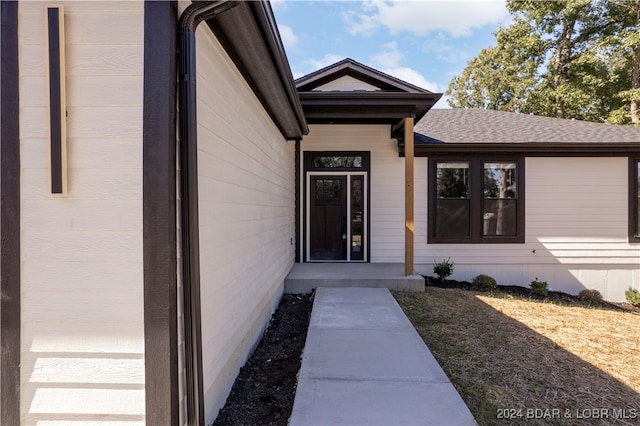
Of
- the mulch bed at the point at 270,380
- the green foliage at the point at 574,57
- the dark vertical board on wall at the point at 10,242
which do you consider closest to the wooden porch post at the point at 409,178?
the mulch bed at the point at 270,380

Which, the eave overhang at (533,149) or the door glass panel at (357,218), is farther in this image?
the door glass panel at (357,218)

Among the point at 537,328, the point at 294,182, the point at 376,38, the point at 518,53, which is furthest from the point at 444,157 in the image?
the point at 518,53

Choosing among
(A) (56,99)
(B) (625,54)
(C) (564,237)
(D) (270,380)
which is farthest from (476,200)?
(B) (625,54)

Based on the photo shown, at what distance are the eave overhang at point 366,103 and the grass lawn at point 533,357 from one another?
313 centimetres

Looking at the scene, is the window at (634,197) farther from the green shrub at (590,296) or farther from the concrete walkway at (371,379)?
the concrete walkway at (371,379)

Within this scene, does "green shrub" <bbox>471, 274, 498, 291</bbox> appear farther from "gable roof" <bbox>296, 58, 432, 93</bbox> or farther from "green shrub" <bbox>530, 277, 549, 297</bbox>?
"gable roof" <bbox>296, 58, 432, 93</bbox>

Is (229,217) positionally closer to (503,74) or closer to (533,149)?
(533,149)

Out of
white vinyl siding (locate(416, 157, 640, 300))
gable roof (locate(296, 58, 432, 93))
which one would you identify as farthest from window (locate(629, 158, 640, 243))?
gable roof (locate(296, 58, 432, 93))

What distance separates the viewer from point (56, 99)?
1795 millimetres

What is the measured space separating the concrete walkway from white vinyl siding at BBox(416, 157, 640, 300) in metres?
4.31

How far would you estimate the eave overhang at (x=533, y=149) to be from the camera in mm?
7352

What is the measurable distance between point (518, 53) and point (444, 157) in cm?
1322

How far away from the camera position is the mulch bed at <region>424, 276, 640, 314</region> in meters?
6.96

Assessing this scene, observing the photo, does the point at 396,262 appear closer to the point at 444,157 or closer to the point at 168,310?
the point at 444,157
